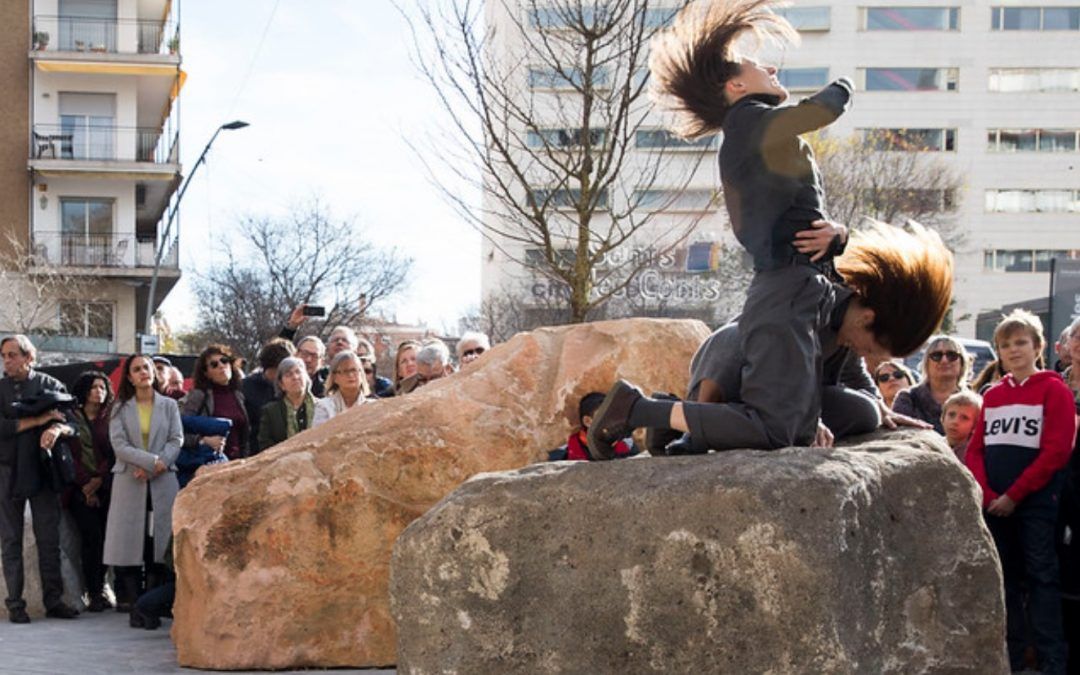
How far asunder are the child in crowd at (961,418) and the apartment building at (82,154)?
34.4 m

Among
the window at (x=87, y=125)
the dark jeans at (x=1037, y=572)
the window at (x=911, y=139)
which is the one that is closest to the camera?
the dark jeans at (x=1037, y=572)

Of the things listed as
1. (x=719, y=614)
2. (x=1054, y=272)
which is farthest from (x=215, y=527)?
(x=1054, y=272)

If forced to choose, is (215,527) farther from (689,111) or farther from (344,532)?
(689,111)

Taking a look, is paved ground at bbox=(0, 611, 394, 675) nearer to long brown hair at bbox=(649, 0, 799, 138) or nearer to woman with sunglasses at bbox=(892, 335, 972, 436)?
woman with sunglasses at bbox=(892, 335, 972, 436)

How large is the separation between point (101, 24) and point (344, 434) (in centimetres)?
3676

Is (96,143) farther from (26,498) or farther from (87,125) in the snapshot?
(26,498)

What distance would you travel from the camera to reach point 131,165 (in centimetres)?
4166

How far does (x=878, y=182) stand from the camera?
46.0 meters

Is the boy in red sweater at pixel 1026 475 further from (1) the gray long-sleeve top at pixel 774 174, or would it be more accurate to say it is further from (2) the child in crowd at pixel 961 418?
(1) the gray long-sleeve top at pixel 774 174

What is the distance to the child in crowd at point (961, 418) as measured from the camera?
8734 millimetres

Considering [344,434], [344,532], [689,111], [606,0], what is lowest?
[344,532]

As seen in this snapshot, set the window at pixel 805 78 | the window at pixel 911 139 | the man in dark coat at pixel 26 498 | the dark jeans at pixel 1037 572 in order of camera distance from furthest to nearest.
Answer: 1. the window at pixel 805 78
2. the window at pixel 911 139
3. the man in dark coat at pixel 26 498
4. the dark jeans at pixel 1037 572

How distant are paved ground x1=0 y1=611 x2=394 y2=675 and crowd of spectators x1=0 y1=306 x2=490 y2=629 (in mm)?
243

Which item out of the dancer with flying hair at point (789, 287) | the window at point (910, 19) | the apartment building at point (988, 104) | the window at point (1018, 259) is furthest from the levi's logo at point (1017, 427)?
the window at point (910, 19)
